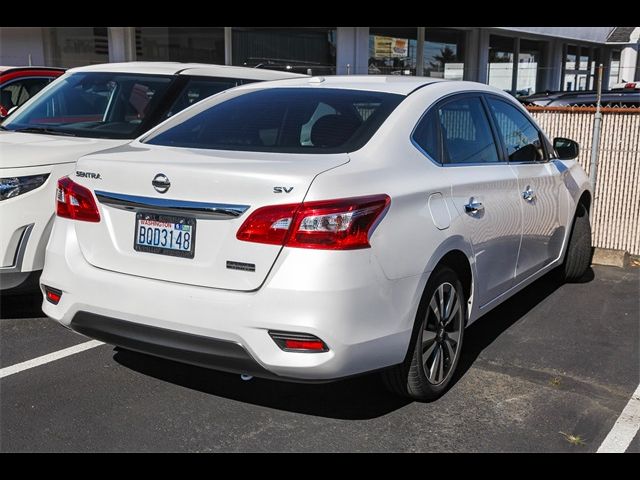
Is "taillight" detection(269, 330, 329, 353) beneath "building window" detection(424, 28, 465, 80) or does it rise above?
beneath

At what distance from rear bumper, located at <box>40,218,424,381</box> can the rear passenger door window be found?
3.23 feet

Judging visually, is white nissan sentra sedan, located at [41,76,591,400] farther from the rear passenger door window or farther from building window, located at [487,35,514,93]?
building window, located at [487,35,514,93]

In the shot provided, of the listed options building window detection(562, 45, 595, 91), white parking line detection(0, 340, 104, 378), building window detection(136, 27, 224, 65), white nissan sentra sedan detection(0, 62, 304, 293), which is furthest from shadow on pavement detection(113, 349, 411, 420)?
building window detection(562, 45, 595, 91)

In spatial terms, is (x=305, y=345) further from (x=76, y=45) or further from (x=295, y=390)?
(x=76, y=45)

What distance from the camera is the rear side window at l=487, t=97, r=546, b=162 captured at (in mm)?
4738

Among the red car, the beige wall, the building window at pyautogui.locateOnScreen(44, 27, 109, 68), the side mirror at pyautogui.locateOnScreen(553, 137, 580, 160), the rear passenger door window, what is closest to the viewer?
the rear passenger door window

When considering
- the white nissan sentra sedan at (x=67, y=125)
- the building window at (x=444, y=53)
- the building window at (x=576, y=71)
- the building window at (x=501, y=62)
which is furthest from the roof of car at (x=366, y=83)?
the building window at (x=576, y=71)

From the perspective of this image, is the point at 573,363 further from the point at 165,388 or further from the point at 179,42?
the point at 179,42

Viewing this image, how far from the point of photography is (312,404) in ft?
12.4

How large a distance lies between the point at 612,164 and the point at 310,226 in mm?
5167

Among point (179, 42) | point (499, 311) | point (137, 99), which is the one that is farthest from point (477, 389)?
point (179, 42)

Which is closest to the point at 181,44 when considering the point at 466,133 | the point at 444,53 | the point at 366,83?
the point at 444,53

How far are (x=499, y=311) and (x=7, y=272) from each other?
3.51 metres

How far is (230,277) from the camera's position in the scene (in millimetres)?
3088
